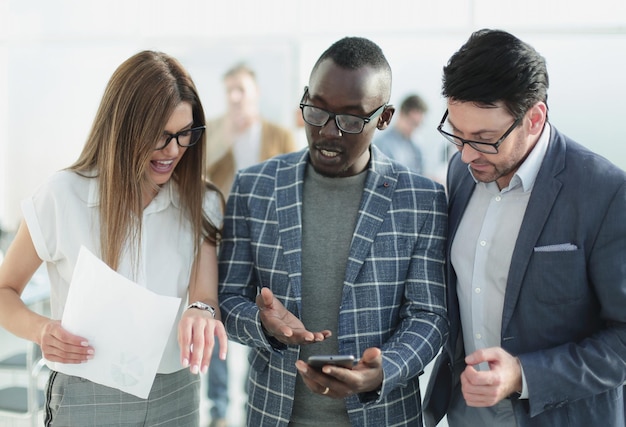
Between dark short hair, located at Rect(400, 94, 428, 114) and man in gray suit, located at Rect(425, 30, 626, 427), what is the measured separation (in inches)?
119

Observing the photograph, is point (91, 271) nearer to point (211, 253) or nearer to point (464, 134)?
point (211, 253)

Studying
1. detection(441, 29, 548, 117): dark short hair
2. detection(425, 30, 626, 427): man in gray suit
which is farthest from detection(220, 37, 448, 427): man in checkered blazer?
detection(441, 29, 548, 117): dark short hair

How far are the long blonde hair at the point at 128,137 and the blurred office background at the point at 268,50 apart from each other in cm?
319

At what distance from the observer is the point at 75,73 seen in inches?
219

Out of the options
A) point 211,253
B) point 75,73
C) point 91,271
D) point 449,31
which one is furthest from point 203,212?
point 75,73

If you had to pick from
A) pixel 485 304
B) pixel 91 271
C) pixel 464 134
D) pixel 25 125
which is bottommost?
pixel 25 125

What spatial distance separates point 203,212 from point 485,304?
2.58 feet

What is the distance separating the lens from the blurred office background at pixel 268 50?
463cm

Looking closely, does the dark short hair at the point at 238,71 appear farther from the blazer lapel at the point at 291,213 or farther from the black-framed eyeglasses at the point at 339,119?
the black-framed eyeglasses at the point at 339,119

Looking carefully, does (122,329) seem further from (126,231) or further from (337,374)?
(337,374)

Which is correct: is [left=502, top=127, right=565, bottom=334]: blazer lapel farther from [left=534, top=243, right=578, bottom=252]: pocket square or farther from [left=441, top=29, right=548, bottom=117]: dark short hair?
[left=441, top=29, right=548, bottom=117]: dark short hair

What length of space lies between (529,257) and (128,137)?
102cm

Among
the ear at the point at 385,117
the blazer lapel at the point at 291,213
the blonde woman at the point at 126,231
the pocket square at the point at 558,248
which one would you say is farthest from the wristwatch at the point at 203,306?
the pocket square at the point at 558,248

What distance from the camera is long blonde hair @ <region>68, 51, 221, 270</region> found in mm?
1757
